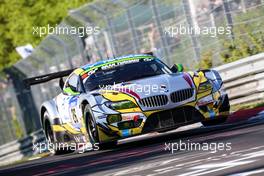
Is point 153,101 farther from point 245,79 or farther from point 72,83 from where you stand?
point 245,79

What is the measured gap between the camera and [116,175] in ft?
32.1

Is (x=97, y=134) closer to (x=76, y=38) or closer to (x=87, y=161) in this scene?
(x=87, y=161)

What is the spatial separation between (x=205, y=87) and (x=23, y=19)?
119ft

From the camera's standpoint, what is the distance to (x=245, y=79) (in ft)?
55.5

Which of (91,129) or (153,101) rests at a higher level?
(153,101)

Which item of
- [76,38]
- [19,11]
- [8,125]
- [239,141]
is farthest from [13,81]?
[19,11]

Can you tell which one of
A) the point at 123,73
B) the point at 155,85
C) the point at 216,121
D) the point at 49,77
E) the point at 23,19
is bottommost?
the point at 216,121

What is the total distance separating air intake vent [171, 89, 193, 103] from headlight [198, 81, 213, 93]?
0.18 m

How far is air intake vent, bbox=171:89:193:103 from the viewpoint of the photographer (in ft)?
43.5

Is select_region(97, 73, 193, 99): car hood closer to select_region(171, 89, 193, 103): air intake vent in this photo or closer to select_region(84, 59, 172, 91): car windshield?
select_region(171, 89, 193, 103): air intake vent

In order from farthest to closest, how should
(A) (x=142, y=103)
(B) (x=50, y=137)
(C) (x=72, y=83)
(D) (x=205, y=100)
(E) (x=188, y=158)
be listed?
1. (B) (x=50, y=137)
2. (C) (x=72, y=83)
3. (D) (x=205, y=100)
4. (A) (x=142, y=103)
5. (E) (x=188, y=158)

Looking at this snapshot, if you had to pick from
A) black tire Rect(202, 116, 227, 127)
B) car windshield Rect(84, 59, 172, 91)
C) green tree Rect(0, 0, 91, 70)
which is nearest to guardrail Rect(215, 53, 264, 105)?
black tire Rect(202, 116, 227, 127)

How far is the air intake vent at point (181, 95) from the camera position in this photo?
522 inches

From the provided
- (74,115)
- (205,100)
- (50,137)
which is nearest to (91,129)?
(74,115)
